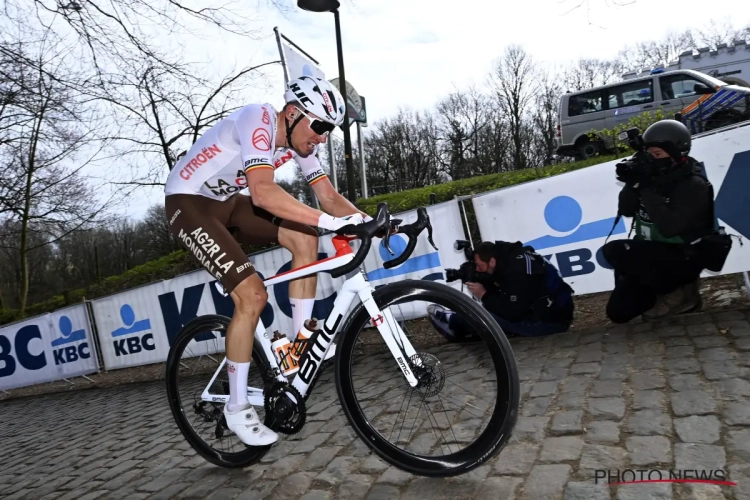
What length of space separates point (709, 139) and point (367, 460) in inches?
167

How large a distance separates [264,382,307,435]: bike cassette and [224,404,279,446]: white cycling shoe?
0.05 m

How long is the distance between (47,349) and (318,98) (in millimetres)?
8166

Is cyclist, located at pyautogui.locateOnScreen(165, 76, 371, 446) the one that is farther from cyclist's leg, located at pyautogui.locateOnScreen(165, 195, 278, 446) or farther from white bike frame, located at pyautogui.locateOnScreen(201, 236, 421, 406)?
white bike frame, located at pyautogui.locateOnScreen(201, 236, 421, 406)

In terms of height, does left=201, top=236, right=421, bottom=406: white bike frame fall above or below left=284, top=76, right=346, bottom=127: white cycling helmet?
below

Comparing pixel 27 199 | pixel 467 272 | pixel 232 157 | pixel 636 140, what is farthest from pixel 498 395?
pixel 27 199

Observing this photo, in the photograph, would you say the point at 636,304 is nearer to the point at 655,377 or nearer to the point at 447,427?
the point at 655,377

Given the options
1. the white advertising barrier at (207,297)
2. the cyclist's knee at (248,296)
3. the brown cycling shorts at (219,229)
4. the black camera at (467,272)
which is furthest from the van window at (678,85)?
the cyclist's knee at (248,296)

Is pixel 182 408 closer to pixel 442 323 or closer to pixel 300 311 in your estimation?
pixel 300 311

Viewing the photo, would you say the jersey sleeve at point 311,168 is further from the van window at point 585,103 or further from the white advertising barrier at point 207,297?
the van window at point 585,103

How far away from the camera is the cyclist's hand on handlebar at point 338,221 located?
237cm

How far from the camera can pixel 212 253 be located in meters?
2.88

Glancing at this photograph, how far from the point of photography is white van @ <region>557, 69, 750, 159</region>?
12.0 m

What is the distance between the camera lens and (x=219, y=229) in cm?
294

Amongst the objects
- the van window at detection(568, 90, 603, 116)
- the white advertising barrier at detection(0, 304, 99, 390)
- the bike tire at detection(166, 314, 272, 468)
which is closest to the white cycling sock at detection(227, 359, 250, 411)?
the bike tire at detection(166, 314, 272, 468)
